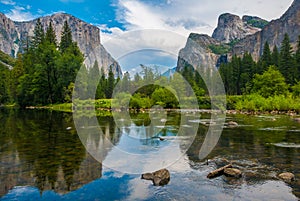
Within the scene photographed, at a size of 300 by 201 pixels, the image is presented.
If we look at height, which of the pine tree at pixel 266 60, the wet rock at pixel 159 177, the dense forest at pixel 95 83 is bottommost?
the wet rock at pixel 159 177

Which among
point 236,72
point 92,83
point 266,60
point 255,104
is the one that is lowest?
point 255,104

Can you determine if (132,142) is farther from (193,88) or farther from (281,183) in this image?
(193,88)

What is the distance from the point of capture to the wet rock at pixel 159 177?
7.42 metres

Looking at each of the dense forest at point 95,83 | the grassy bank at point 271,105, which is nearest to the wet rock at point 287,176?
the grassy bank at point 271,105

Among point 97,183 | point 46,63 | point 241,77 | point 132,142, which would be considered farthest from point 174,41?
point 241,77

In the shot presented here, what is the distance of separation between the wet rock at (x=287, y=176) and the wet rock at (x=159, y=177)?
3.08 m

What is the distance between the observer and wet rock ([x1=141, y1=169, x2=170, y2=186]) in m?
7.42

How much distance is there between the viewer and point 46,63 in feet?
178

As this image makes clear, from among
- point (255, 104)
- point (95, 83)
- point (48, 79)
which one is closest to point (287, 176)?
point (255, 104)

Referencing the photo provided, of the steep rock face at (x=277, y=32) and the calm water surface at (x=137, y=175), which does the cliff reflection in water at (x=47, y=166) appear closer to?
the calm water surface at (x=137, y=175)

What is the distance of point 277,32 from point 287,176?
535 ft

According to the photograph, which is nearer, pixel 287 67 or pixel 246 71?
pixel 287 67

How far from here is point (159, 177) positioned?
7.59 meters

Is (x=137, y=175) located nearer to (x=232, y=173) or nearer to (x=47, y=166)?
(x=232, y=173)
